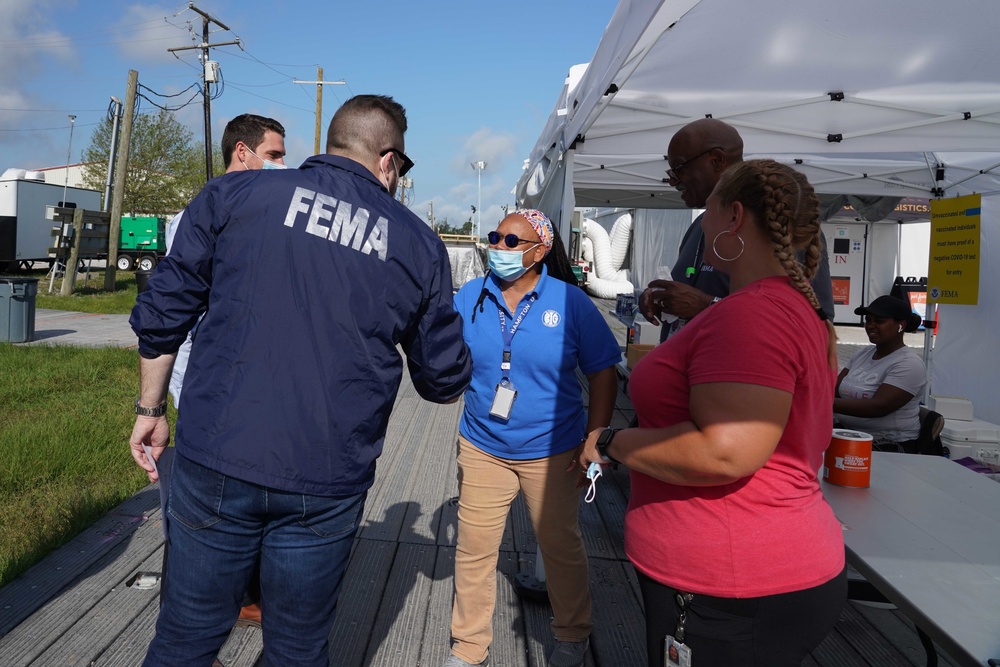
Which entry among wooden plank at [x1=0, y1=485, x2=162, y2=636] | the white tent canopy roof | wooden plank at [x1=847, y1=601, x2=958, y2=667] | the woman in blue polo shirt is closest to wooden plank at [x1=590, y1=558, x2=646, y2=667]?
the woman in blue polo shirt

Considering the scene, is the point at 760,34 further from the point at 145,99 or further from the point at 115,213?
the point at 145,99

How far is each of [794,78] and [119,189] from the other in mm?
19115

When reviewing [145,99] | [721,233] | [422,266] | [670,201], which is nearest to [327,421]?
[422,266]

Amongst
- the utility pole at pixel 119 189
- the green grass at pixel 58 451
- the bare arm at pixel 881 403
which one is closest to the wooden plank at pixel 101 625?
the green grass at pixel 58 451

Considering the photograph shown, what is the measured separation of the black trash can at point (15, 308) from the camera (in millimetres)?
9773

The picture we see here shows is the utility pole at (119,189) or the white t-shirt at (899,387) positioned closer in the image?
the white t-shirt at (899,387)

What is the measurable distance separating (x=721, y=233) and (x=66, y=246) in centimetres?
1892

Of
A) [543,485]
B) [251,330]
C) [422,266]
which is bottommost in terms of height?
[543,485]

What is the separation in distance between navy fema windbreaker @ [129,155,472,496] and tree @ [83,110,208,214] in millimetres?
34154

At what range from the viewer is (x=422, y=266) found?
1805mm

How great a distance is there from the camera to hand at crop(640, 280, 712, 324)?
2436 mm

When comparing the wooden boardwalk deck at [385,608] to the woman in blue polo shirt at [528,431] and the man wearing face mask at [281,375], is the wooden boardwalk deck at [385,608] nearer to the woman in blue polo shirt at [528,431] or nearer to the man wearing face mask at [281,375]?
the woman in blue polo shirt at [528,431]

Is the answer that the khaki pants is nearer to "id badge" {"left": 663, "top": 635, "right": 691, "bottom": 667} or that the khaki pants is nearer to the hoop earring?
"id badge" {"left": 663, "top": 635, "right": 691, "bottom": 667}

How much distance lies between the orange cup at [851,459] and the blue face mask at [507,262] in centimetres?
133
